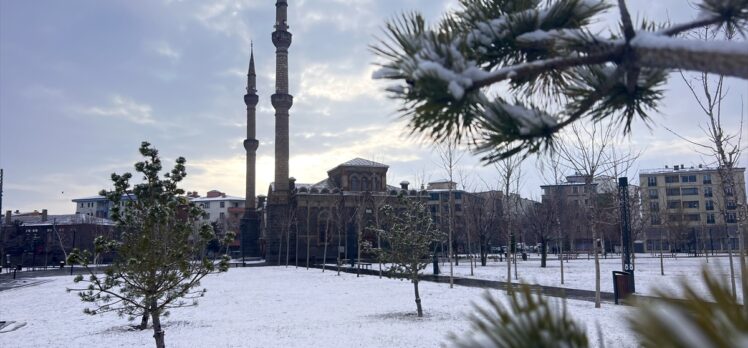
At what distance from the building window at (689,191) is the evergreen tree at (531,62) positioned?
89991 mm

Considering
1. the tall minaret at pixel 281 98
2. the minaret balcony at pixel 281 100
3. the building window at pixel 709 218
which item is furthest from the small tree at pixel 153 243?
the building window at pixel 709 218

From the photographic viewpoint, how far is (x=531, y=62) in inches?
83.2

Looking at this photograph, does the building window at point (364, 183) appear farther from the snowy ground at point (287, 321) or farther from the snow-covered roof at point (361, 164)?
the snowy ground at point (287, 321)

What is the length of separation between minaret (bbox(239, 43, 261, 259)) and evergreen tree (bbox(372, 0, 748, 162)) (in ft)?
211

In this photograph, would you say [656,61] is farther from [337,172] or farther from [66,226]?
[66,226]

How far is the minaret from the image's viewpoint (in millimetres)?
64625

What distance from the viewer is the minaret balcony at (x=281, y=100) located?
55.0m

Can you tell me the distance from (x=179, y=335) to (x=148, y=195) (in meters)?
3.82

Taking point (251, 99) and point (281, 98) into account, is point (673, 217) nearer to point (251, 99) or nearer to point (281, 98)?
point (281, 98)

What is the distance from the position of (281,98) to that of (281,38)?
22.4ft

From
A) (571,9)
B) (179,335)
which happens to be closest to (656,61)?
(571,9)

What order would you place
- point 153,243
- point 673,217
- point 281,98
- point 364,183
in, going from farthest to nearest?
point 364,183 < point 281,98 < point 673,217 < point 153,243

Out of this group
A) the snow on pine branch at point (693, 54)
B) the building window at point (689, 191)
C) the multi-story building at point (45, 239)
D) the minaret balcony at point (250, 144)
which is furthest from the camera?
the building window at point (689, 191)

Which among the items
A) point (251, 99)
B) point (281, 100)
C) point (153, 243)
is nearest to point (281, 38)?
point (281, 100)
